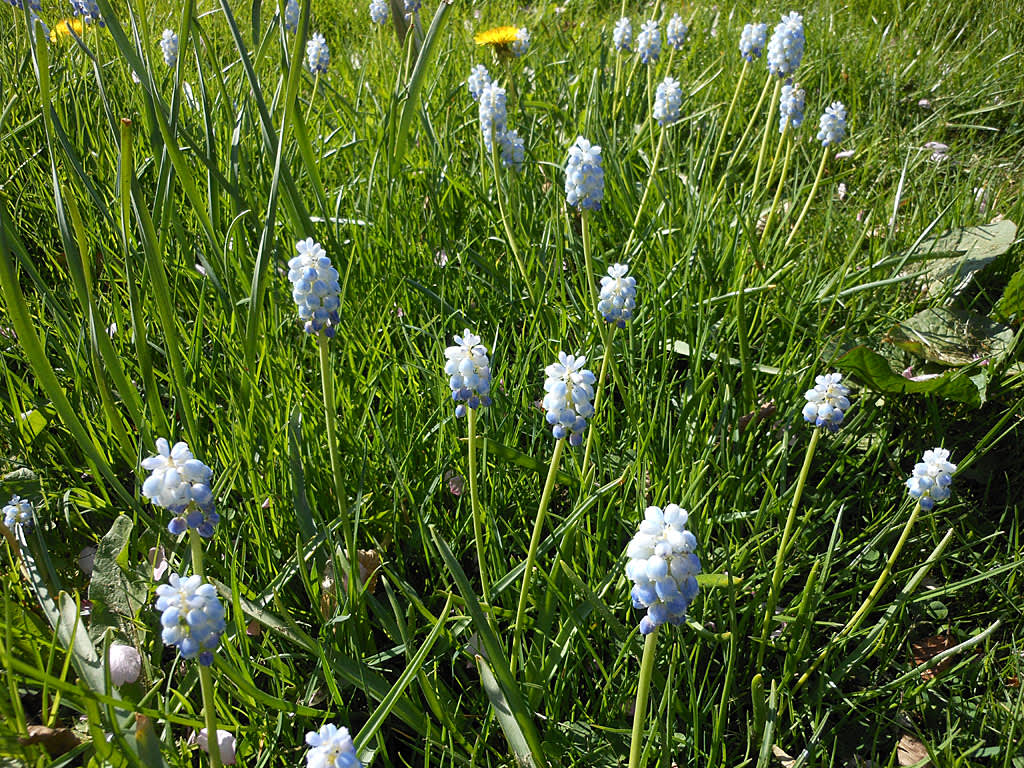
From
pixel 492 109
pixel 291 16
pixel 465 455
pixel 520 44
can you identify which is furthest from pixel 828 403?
pixel 291 16

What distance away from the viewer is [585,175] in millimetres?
1784

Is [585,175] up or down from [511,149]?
up

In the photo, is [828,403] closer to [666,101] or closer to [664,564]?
[664,564]

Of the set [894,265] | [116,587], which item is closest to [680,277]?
[894,265]

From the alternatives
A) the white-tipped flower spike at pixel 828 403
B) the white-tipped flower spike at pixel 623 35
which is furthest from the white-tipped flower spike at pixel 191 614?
the white-tipped flower spike at pixel 623 35

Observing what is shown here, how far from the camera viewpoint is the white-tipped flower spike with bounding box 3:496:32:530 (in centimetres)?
162

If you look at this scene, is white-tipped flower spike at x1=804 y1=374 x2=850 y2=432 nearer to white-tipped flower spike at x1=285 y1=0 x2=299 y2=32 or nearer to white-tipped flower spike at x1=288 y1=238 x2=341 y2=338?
white-tipped flower spike at x1=288 y1=238 x2=341 y2=338

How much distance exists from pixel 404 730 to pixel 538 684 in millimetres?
297

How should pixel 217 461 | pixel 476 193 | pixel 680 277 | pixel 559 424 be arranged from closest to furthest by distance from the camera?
1. pixel 559 424
2. pixel 217 461
3. pixel 680 277
4. pixel 476 193

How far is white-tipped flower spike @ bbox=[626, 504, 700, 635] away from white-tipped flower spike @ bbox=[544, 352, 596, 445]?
31 centimetres

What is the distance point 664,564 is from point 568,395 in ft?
1.27

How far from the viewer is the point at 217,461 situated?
1.89 metres

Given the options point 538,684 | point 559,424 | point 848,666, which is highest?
point 559,424

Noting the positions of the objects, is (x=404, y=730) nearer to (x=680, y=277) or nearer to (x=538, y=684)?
(x=538, y=684)
